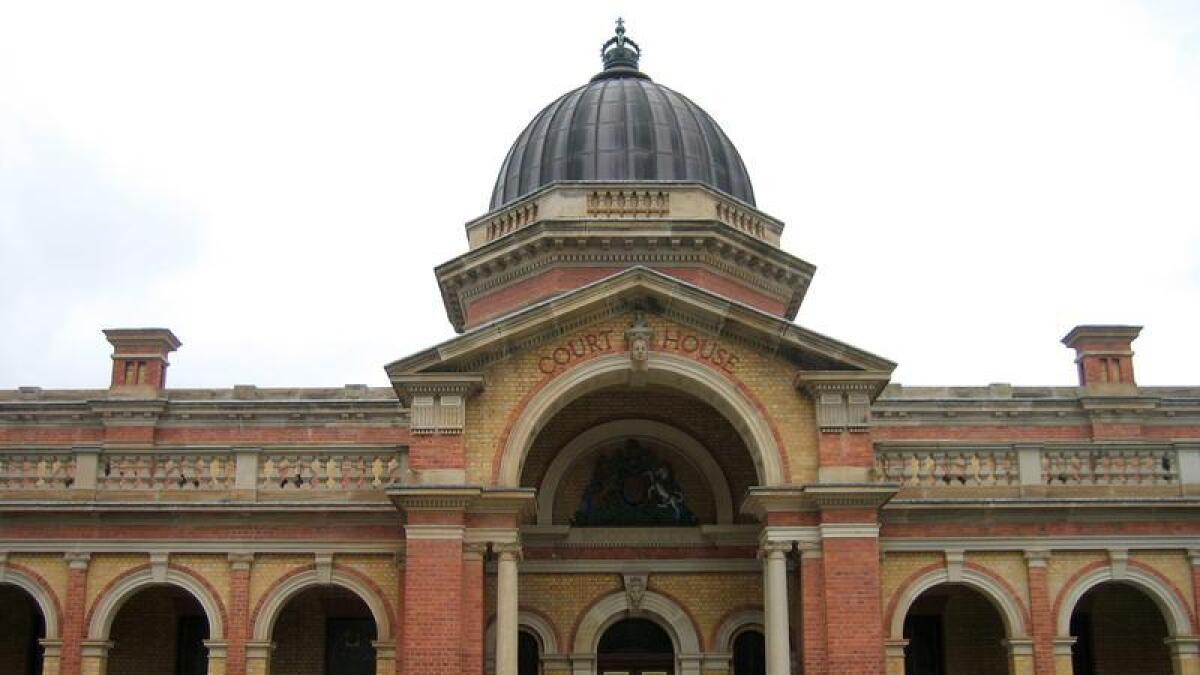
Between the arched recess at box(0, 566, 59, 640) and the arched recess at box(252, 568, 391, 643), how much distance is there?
3253mm

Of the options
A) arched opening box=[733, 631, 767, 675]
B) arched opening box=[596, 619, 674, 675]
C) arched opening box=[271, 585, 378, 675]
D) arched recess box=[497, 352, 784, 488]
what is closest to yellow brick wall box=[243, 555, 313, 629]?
arched opening box=[271, 585, 378, 675]

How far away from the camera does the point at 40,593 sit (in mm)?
21312

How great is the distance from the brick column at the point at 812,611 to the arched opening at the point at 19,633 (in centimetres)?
1347

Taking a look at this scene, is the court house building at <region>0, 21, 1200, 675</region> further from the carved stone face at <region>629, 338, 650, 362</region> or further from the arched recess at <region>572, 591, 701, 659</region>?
the carved stone face at <region>629, 338, 650, 362</region>

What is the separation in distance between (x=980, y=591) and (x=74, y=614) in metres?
14.5

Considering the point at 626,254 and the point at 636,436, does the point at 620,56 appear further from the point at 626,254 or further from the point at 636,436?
the point at 636,436

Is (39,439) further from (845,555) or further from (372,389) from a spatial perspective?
(845,555)

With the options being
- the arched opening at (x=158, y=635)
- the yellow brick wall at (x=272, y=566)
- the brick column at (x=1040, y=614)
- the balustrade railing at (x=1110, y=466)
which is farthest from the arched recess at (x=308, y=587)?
the balustrade railing at (x=1110, y=466)

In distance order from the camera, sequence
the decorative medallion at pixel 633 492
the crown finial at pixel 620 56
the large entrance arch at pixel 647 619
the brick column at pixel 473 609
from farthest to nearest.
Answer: the crown finial at pixel 620 56, the decorative medallion at pixel 633 492, the large entrance arch at pixel 647 619, the brick column at pixel 473 609

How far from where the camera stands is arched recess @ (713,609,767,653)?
23.2m

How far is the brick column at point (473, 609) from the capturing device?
19.8 meters

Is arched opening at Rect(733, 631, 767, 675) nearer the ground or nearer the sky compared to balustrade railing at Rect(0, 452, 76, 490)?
nearer the ground

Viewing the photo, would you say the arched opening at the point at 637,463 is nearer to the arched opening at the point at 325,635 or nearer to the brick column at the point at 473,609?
the brick column at the point at 473,609

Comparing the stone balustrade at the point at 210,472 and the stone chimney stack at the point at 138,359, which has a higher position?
the stone chimney stack at the point at 138,359
